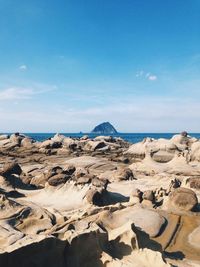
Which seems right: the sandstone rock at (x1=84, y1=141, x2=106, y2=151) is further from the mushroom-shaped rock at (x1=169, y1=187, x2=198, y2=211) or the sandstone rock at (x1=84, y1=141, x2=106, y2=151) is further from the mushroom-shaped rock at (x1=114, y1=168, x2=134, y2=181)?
the mushroom-shaped rock at (x1=169, y1=187, x2=198, y2=211)

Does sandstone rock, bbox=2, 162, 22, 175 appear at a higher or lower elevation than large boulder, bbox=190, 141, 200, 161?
lower

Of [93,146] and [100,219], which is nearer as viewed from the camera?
[100,219]

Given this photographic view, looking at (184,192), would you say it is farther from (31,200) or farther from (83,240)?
(83,240)

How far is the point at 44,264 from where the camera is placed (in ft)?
25.1

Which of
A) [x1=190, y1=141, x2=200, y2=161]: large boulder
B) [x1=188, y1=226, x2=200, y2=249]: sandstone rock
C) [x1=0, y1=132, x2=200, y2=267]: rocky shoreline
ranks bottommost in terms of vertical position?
[x1=188, y1=226, x2=200, y2=249]: sandstone rock

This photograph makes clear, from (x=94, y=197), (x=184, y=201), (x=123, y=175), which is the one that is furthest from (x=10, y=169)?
(x=184, y=201)

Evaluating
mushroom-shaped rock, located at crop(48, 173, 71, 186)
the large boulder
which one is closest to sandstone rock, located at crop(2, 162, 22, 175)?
mushroom-shaped rock, located at crop(48, 173, 71, 186)

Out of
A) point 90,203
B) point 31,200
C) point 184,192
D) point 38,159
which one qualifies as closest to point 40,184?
point 31,200

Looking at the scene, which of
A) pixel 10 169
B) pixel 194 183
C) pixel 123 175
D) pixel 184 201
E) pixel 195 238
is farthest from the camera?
pixel 123 175

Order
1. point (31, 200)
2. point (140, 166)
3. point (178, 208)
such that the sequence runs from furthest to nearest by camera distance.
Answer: point (140, 166)
point (31, 200)
point (178, 208)

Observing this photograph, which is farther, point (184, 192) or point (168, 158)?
point (168, 158)

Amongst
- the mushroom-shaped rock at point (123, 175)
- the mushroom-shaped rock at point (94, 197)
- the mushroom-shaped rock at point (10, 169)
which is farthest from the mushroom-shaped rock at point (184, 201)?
the mushroom-shaped rock at point (10, 169)

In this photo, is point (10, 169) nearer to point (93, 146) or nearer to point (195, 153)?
point (195, 153)

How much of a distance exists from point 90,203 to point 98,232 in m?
6.57
